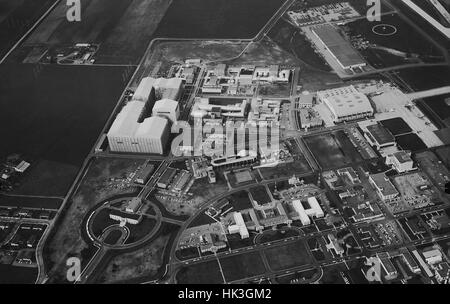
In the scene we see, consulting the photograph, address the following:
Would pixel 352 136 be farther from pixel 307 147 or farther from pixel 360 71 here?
pixel 360 71

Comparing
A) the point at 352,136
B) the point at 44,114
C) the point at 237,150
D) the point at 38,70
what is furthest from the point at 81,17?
the point at 352,136

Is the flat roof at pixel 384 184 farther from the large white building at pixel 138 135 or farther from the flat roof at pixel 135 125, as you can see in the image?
the flat roof at pixel 135 125

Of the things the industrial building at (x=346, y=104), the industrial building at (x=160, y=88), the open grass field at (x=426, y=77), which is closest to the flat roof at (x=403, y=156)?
the industrial building at (x=346, y=104)

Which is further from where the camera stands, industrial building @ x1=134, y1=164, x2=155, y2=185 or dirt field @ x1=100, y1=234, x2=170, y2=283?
industrial building @ x1=134, y1=164, x2=155, y2=185

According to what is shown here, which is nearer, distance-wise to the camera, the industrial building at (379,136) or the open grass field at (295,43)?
the industrial building at (379,136)

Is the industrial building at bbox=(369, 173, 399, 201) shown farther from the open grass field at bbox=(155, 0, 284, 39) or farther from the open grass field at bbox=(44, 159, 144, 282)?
the open grass field at bbox=(155, 0, 284, 39)

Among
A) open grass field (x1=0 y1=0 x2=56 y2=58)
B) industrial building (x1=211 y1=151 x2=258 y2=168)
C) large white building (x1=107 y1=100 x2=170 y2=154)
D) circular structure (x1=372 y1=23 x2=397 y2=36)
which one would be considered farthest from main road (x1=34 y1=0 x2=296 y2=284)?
open grass field (x1=0 y1=0 x2=56 y2=58)
